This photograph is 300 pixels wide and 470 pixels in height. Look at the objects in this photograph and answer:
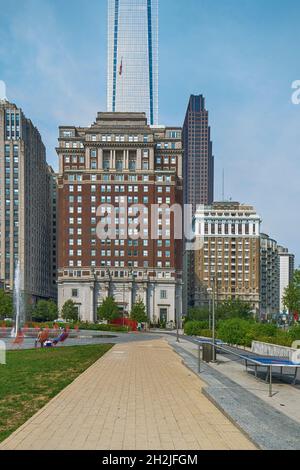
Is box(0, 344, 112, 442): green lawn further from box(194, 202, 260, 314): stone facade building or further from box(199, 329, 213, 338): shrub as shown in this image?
box(194, 202, 260, 314): stone facade building

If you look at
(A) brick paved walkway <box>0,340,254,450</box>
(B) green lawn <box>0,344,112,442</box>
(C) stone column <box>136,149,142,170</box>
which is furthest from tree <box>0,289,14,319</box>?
(A) brick paved walkway <box>0,340,254,450</box>

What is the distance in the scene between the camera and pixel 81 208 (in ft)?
309

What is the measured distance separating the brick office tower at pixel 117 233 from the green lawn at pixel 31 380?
67973 mm

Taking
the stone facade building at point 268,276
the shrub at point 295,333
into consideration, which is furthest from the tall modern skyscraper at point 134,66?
the shrub at point 295,333

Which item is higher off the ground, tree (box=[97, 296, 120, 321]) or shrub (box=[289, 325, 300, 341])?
shrub (box=[289, 325, 300, 341])

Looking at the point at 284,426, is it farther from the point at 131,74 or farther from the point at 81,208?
the point at 131,74

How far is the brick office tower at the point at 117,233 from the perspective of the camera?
91.4 meters

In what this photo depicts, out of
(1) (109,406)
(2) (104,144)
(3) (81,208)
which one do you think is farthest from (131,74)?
(1) (109,406)

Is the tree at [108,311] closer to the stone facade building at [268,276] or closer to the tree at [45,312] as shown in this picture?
the tree at [45,312]

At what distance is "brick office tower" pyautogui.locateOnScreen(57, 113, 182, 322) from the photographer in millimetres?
91438

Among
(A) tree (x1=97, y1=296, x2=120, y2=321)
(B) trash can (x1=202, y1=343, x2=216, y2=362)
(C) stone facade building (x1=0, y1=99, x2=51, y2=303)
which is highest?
(C) stone facade building (x1=0, y1=99, x2=51, y2=303)

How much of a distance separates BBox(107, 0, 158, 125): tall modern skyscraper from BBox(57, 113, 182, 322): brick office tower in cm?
3176

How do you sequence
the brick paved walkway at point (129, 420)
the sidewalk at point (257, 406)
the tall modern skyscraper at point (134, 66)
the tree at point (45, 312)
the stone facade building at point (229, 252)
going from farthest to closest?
the stone facade building at point (229, 252)
the tall modern skyscraper at point (134, 66)
the tree at point (45, 312)
the sidewalk at point (257, 406)
the brick paved walkway at point (129, 420)

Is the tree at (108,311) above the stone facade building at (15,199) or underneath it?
underneath
